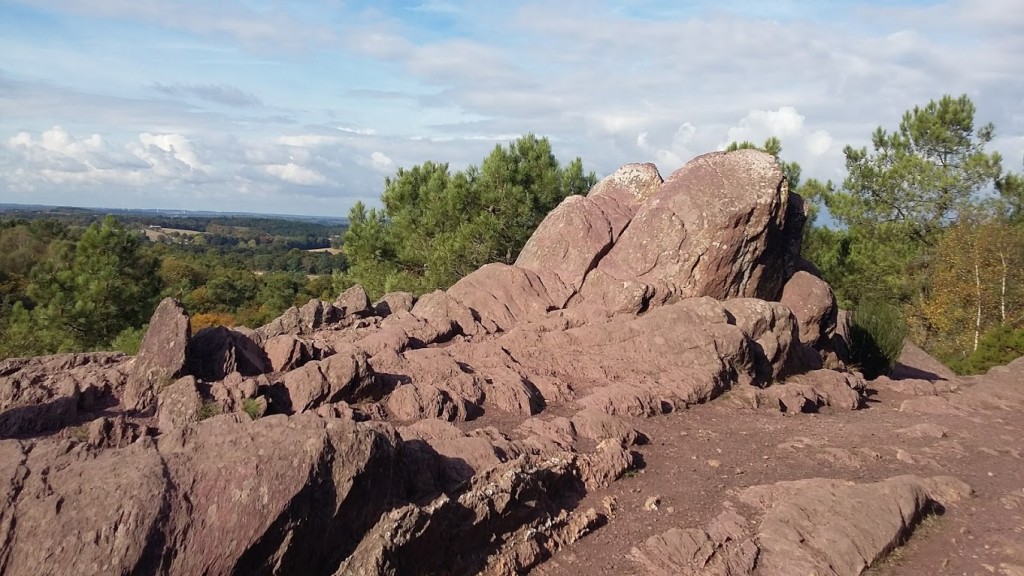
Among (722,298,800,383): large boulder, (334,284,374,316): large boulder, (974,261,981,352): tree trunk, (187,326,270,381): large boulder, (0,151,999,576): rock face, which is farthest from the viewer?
(974,261,981,352): tree trunk

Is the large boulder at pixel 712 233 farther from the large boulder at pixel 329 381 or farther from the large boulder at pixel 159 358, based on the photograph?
the large boulder at pixel 159 358

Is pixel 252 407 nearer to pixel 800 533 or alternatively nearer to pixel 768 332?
pixel 800 533

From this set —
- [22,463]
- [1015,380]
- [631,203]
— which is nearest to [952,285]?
[1015,380]

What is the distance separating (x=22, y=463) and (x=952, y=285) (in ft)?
101

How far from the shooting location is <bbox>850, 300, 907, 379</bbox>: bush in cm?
1928

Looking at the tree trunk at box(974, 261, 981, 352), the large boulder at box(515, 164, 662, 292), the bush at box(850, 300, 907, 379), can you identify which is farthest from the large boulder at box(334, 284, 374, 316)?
the tree trunk at box(974, 261, 981, 352)

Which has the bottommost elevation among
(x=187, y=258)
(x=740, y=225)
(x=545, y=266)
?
(x=187, y=258)

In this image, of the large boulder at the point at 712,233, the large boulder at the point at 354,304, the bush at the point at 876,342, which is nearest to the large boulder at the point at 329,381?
the large boulder at the point at 354,304

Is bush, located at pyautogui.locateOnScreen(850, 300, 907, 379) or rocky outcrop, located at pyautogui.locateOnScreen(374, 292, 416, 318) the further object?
bush, located at pyautogui.locateOnScreen(850, 300, 907, 379)

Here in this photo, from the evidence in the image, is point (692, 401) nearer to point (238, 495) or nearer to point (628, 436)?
point (628, 436)

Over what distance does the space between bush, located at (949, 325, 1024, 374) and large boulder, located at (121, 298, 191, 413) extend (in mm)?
23984

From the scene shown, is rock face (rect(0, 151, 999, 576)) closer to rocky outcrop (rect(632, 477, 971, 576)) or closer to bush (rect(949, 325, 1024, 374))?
rocky outcrop (rect(632, 477, 971, 576))

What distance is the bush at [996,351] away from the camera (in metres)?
22.4

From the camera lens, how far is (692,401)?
11977 mm
